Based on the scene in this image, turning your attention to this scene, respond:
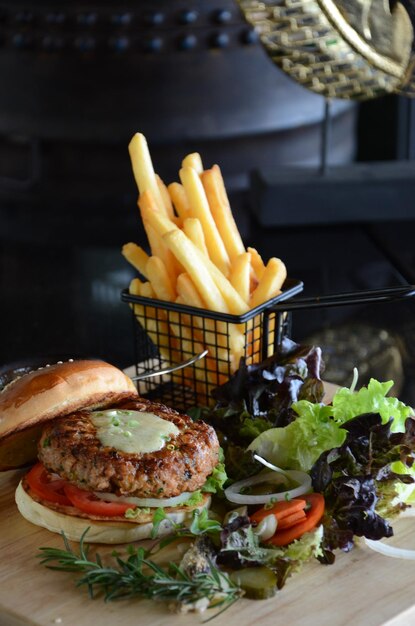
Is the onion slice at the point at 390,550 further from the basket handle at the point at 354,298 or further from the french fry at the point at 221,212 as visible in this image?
the french fry at the point at 221,212

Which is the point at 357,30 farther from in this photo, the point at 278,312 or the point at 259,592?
the point at 259,592

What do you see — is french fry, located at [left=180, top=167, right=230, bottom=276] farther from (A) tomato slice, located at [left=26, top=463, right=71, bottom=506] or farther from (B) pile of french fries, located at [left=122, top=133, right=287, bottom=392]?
(A) tomato slice, located at [left=26, top=463, right=71, bottom=506]

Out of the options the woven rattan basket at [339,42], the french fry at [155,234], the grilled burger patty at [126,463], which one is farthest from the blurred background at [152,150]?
the grilled burger patty at [126,463]

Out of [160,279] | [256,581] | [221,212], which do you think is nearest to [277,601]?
[256,581]

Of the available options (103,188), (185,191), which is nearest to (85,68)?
(103,188)

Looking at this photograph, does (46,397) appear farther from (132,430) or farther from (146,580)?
(146,580)

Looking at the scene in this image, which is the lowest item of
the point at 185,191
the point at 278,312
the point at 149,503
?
the point at 149,503

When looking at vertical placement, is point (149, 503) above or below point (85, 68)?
below
